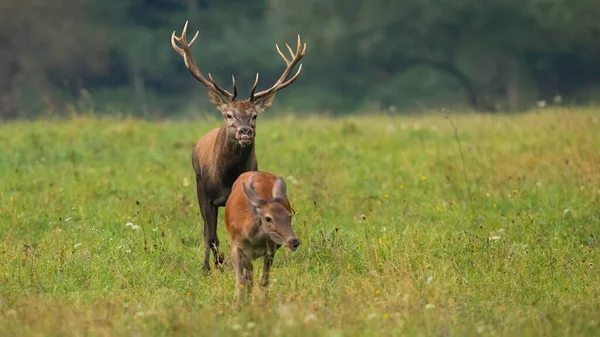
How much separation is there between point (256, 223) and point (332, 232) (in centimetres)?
177

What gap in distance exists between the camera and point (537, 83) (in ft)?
147

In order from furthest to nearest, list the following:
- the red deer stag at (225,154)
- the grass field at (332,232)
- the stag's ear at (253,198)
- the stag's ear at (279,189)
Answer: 1. the red deer stag at (225,154)
2. the stag's ear at (279,189)
3. the stag's ear at (253,198)
4. the grass field at (332,232)

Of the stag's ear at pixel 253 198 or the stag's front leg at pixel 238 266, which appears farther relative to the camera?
the stag's front leg at pixel 238 266

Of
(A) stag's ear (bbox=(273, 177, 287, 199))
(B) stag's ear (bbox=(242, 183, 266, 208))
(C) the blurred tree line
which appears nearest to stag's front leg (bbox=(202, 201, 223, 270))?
(A) stag's ear (bbox=(273, 177, 287, 199))

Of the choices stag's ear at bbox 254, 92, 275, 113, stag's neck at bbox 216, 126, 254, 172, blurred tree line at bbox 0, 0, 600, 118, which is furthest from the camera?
blurred tree line at bbox 0, 0, 600, 118

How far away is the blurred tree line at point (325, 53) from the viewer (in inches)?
1598

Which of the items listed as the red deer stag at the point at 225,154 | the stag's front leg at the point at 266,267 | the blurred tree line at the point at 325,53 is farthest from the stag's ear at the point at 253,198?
the blurred tree line at the point at 325,53

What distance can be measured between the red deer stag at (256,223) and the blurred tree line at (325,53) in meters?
29.8

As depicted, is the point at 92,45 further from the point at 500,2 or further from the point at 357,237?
the point at 357,237

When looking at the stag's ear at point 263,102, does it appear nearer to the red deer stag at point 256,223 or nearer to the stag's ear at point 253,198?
the red deer stag at point 256,223

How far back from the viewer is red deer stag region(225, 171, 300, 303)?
274 inches

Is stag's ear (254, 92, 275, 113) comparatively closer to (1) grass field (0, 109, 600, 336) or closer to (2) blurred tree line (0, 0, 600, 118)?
(1) grass field (0, 109, 600, 336)

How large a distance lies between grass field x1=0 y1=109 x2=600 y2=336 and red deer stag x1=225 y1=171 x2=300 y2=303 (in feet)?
0.72

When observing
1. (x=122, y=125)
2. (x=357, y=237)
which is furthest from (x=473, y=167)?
(x=122, y=125)
